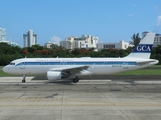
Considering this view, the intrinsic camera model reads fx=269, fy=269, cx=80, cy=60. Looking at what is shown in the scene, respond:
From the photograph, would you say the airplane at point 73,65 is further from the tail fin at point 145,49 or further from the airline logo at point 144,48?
the airline logo at point 144,48

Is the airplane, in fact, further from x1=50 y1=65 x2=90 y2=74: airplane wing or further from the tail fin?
the tail fin

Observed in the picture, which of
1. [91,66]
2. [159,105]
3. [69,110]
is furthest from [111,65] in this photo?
[69,110]

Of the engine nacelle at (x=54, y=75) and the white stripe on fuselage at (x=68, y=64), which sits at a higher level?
the white stripe on fuselage at (x=68, y=64)

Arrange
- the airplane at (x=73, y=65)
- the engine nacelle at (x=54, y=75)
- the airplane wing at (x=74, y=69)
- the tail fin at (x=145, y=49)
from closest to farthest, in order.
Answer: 1. the engine nacelle at (x=54, y=75)
2. the airplane wing at (x=74, y=69)
3. the airplane at (x=73, y=65)
4. the tail fin at (x=145, y=49)

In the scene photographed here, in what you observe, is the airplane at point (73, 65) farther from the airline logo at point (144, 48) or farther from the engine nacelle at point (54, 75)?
the engine nacelle at point (54, 75)

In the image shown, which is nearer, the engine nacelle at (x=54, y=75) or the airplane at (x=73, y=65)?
the engine nacelle at (x=54, y=75)

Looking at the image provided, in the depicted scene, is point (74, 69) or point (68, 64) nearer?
point (74, 69)

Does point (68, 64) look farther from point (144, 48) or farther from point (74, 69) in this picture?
point (144, 48)

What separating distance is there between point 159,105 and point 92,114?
460cm

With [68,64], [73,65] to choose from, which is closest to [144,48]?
[73,65]

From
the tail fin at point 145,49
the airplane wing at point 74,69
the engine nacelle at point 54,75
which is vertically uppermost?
the tail fin at point 145,49

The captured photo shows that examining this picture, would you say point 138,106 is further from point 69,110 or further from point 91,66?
point 91,66

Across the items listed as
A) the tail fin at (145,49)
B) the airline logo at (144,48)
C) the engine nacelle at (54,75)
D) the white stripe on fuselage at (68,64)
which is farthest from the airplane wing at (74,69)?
the airline logo at (144,48)

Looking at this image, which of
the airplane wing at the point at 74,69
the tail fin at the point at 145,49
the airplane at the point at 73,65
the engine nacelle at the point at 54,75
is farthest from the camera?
the tail fin at the point at 145,49
